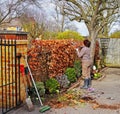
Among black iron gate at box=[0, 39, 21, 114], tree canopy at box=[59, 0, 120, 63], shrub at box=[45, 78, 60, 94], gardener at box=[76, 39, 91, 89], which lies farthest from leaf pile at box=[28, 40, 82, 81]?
tree canopy at box=[59, 0, 120, 63]

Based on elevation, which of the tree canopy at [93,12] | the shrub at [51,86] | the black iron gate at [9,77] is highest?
the tree canopy at [93,12]

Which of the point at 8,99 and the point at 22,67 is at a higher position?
the point at 22,67

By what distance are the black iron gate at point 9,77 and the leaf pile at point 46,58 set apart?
198 cm

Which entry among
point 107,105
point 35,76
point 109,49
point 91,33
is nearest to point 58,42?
point 35,76

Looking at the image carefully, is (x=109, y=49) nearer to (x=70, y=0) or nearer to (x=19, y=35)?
(x=70, y=0)

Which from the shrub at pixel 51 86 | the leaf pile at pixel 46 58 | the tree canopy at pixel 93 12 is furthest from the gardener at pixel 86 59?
the tree canopy at pixel 93 12

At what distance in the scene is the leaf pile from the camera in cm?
932

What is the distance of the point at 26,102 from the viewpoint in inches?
278

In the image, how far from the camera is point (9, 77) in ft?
23.7

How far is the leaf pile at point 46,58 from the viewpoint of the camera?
30.6ft

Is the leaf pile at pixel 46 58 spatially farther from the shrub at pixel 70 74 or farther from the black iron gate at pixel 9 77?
the black iron gate at pixel 9 77

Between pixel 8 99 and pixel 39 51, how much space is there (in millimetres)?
2710

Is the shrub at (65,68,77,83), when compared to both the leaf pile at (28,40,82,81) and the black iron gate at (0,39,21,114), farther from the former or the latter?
the black iron gate at (0,39,21,114)

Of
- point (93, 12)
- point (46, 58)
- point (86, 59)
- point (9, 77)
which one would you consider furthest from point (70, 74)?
point (93, 12)
